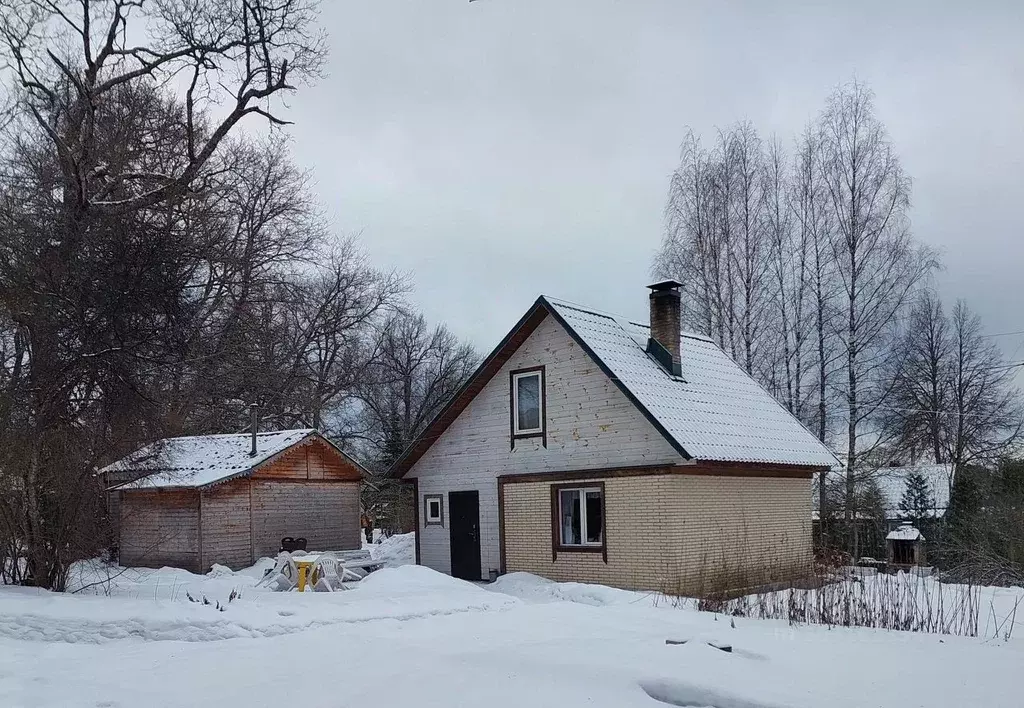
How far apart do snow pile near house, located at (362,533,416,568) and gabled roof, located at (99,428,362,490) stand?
2662 mm

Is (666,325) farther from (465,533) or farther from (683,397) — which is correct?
(465,533)

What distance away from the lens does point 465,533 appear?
68.2 feet

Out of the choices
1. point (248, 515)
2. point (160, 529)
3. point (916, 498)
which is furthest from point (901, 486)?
point (160, 529)

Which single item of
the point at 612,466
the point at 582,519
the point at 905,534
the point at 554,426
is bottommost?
the point at 905,534

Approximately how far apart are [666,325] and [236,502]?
38.2ft

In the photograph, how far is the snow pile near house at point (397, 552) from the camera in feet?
79.3

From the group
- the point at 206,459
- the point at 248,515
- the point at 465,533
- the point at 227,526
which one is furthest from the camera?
the point at 206,459

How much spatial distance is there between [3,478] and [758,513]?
46.9ft

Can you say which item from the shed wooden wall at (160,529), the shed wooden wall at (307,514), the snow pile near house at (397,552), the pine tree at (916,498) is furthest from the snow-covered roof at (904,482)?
the shed wooden wall at (160,529)

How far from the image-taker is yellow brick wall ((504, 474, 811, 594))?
1708 cm

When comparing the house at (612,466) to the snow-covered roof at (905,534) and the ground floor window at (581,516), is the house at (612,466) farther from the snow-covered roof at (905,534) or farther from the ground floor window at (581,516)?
the snow-covered roof at (905,534)

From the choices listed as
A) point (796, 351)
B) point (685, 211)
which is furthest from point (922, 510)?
point (685, 211)

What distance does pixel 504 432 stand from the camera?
2012 centimetres

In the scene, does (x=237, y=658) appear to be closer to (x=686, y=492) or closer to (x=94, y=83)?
(x=686, y=492)
